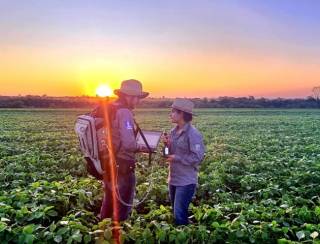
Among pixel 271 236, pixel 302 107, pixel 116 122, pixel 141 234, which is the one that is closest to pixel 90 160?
pixel 116 122

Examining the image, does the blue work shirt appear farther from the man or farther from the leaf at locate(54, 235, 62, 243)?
the leaf at locate(54, 235, 62, 243)

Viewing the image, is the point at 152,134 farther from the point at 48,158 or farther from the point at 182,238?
the point at 48,158

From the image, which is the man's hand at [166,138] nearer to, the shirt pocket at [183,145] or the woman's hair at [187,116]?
the shirt pocket at [183,145]

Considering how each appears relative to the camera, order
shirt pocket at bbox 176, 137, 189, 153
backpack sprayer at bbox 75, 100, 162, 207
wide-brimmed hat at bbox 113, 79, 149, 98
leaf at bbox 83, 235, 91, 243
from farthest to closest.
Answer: shirt pocket at bbox 176, 137, 189, 153 < wide-brimmed hat at bbox 113, 79, 149, 98 < backpack sprayer at bbox 75, 100, 162, 207 < leaf at bbox 83, 235, 91, 243

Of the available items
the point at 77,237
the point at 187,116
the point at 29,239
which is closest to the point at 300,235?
the point at 187,116

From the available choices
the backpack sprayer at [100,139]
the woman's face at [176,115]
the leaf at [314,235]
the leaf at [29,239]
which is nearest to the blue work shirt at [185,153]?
the woman's face at [176,115]

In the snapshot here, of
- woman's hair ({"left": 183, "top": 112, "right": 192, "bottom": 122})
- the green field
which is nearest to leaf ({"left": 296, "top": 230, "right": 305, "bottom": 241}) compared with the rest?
the green field

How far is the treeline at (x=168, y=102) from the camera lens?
253 ft

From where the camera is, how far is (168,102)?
274ft

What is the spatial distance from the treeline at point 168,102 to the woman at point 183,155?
7111 centimetres

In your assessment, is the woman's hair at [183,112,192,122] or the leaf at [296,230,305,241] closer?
the leaf at [296,230,305,241]

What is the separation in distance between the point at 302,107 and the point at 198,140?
87.0 meters

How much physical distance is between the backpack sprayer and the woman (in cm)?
31

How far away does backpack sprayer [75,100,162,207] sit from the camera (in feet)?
16.8
